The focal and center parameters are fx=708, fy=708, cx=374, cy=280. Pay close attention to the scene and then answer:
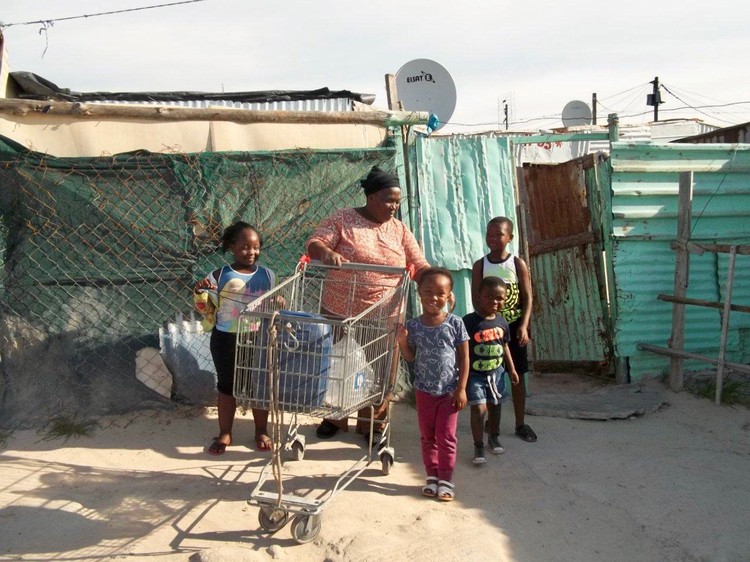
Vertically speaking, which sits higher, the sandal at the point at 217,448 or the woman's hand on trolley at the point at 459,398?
the woman's hand on trolley at the point at 459,398

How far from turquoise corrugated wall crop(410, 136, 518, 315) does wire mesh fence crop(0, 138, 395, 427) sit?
4.11 ft

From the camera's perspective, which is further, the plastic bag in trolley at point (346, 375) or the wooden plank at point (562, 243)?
the wooden plank at point (562, 243)

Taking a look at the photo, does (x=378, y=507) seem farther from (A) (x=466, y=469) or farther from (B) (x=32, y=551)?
(B) (x=32, y=551)

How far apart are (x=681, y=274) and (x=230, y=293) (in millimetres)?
4097

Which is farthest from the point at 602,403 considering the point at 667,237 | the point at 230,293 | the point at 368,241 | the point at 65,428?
the point at 65,428

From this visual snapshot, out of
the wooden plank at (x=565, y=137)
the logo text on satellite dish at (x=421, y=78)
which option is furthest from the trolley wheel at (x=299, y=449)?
the logo text on satellite dish at (x=421, y=78)

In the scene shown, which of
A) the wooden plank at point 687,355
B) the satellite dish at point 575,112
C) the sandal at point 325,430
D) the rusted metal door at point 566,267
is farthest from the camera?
the satellite dish at point 575,112

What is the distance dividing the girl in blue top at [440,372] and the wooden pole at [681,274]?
9.78 feet

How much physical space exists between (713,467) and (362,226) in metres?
2.94

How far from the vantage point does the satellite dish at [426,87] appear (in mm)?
9789

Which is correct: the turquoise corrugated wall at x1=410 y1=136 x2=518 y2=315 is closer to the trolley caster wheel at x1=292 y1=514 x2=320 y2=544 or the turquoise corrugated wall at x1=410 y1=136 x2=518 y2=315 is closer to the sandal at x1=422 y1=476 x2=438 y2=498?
the sandal at x1=422 y1=476 x2=438 y2=498

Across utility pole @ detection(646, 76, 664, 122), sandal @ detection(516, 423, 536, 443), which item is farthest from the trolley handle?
utility pole @ detection(646, 76, 664, 122)

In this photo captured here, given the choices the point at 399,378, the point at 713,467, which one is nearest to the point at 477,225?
the point at 399,378

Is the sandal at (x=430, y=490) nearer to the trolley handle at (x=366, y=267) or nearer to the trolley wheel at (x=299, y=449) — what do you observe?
the trolley wheel at (x=299, y=449)
